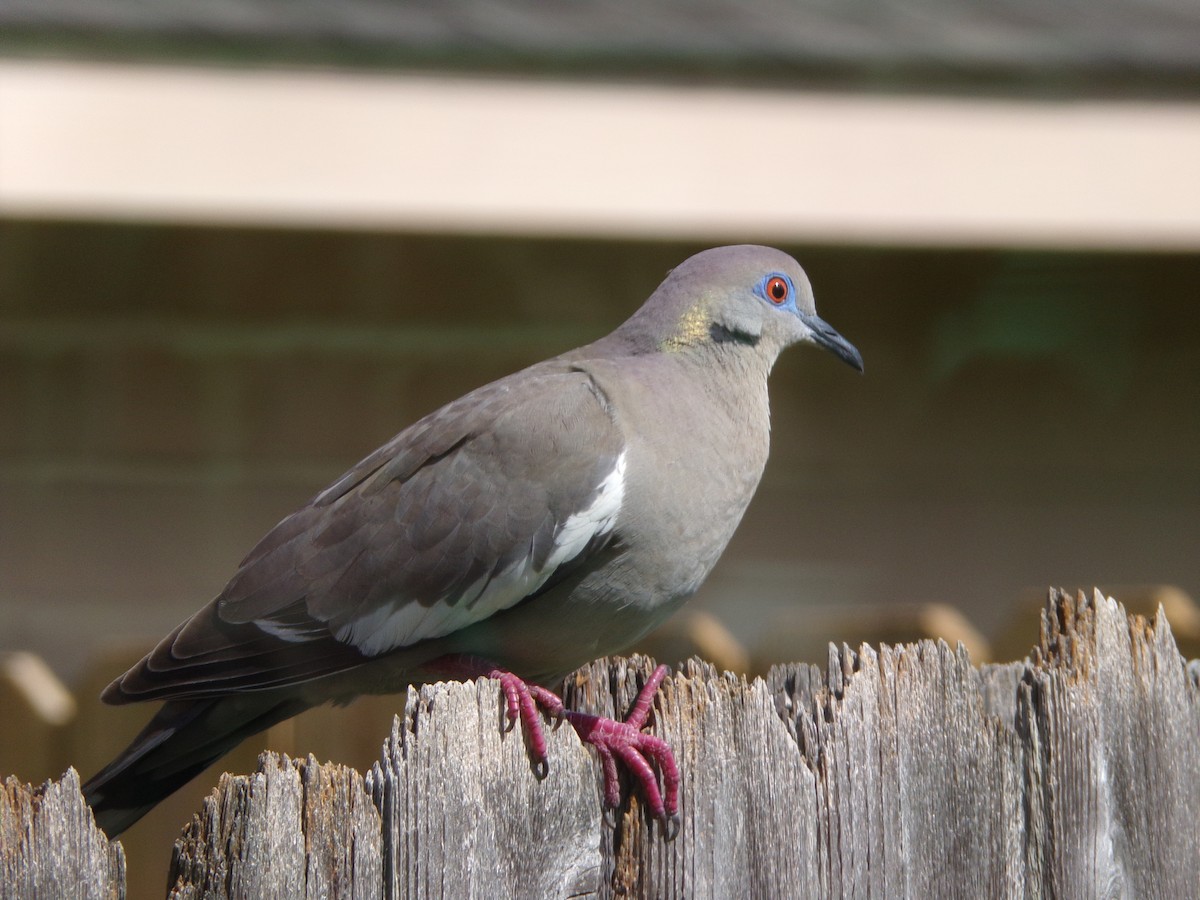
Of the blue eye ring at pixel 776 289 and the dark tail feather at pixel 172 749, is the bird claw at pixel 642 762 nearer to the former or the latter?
the dark tail feather at pixel 172 749

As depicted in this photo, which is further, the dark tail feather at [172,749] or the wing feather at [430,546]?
the wing feather at [430,546]

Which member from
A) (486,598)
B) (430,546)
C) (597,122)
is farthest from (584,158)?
(486,598)

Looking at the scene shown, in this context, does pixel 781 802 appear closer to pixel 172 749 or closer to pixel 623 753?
pixel 623 753

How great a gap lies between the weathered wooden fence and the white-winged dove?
729mm

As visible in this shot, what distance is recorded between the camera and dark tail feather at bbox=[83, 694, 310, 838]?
2.45 m

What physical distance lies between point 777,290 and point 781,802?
1.46m

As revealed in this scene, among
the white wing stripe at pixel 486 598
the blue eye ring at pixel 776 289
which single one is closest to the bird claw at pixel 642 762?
the white wing stripe at pixel 486 598

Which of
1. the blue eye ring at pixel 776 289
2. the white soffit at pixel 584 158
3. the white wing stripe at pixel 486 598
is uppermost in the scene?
the white soffit at pixel 584 158

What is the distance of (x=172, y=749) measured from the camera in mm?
2639

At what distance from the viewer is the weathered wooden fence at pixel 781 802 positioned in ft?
5.23

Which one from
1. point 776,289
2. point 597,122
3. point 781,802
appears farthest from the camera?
point 597,122

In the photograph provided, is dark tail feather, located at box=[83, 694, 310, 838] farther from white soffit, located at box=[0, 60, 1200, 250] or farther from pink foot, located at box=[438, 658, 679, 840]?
white soffit, located at box=[0, 60, 1200, 250]

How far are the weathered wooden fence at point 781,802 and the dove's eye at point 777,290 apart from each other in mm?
1220

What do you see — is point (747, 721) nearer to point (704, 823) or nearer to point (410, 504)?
point (704, 823)
